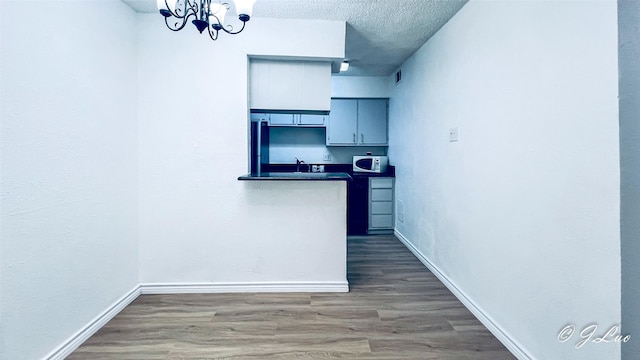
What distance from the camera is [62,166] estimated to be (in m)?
1.71

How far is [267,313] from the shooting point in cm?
219

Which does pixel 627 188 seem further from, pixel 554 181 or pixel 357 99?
pixel 357 99

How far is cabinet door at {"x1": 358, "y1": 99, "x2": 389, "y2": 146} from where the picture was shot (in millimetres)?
4613

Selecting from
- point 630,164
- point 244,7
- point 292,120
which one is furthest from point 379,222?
point 244,7

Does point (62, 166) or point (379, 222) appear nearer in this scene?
point (62, 166)

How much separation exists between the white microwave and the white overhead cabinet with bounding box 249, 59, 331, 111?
194cm

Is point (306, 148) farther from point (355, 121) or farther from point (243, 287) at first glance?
point (243, 287)

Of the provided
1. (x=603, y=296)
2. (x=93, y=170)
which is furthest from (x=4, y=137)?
(x=603, y=296)

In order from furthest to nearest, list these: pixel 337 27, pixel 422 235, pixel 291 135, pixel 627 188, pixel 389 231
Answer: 1. pixel 291 135
2. pixel 389 231
3. pixel 422 235
4. pixel 337 27
5. pixel 627 188

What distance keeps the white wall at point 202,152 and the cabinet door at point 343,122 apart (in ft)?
6.64

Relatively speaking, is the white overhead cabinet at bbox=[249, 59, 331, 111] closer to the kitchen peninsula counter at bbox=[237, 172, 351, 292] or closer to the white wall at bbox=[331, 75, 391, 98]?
the kitchen peninsula counter at bbox=[237, 172, 351, 292]

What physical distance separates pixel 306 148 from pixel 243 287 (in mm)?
2704

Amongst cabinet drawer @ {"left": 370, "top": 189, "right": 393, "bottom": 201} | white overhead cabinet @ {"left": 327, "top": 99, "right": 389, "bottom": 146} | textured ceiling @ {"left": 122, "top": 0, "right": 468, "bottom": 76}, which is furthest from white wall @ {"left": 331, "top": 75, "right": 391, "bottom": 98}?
cabinet drawer @ {"left": 370, "top": 189, "right": 393, "bottom": 201}

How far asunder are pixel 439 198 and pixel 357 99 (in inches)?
92.6
